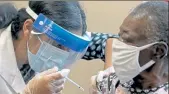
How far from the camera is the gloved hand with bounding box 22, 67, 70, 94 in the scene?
1196 mm

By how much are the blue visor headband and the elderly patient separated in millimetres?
143

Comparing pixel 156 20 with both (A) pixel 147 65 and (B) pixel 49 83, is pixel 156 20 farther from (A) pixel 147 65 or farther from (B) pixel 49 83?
(B) pixel 49 83

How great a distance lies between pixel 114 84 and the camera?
1.28m

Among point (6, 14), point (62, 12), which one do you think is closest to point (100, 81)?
point (62, 12)

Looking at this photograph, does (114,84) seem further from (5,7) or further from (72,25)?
(5,7)

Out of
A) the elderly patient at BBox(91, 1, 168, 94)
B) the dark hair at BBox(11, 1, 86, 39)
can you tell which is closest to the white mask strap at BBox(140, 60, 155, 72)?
the elderly patient at BBox(91, 1, 168, 94)

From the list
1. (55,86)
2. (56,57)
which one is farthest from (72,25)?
(55,86)

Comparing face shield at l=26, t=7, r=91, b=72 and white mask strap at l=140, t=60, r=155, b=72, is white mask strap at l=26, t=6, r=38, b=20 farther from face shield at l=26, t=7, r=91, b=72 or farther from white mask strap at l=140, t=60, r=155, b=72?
white mask strap at l=140, t=60, r=155, b=72

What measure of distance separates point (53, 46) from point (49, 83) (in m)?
0.17

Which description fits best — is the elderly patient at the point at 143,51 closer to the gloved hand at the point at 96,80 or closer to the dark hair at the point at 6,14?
the gloved hand at the point at 96,80

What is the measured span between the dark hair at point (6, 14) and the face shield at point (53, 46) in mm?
113

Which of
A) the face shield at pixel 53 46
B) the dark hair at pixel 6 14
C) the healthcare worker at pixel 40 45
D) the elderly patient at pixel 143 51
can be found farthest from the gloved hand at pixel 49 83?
the dark hair at pixel 6 14

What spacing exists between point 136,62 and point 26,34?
467 mm

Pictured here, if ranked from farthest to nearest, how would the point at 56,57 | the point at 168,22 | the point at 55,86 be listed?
the point at 56,57 < the point at 55,86 < the point at 168,22
